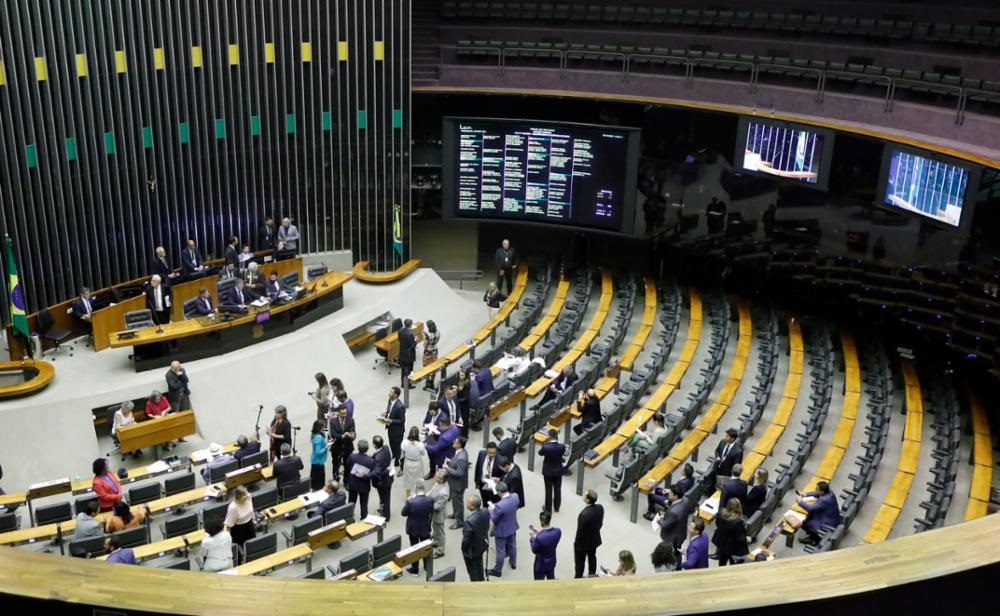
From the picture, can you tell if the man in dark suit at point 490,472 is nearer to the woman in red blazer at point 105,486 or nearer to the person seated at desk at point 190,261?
the woman in red blazer at point 105,486

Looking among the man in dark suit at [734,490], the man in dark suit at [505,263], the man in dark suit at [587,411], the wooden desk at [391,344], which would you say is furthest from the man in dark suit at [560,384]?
the man in dark suit at [505,263]

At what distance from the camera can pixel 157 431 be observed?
40.2ft

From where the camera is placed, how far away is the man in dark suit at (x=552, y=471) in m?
11.0

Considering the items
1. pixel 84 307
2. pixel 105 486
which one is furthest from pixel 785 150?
pixel 105 486

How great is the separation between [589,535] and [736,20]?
11.3 metres

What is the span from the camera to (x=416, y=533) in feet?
32.9

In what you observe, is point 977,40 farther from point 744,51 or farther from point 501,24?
point 501,24

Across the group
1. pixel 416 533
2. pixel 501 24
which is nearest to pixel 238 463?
pixel 416 533

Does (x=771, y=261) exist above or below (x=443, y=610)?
below

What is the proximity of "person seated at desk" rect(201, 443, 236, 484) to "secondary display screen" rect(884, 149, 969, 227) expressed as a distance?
9.27 meters

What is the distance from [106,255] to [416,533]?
7.75 m

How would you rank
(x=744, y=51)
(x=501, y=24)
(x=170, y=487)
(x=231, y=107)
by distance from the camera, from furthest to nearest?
(x=501, y=24), (x=744, y=51), (x=231, y=107), (x=170, y=487)

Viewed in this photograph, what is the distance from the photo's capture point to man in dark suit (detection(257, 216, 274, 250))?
16.6 meters

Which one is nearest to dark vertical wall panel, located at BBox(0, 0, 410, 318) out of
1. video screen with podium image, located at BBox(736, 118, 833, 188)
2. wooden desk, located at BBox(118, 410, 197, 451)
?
wooden desk, located at BBox(118, 410, 197, 451)
